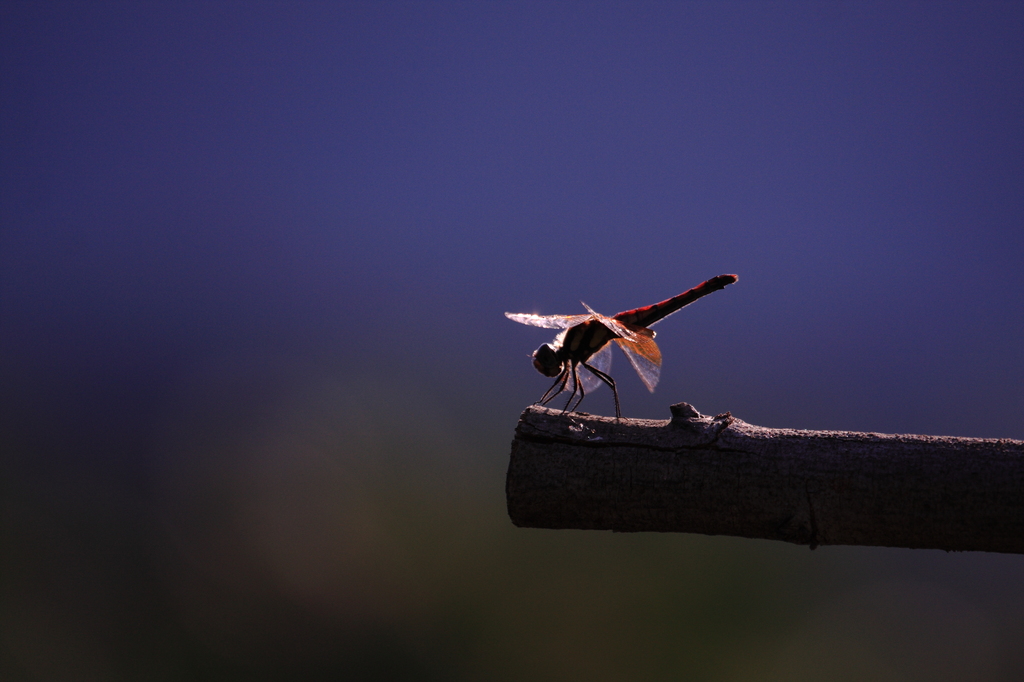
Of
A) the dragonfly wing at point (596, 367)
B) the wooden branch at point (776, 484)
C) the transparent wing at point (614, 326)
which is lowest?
the wooden branch at point (776, 484)

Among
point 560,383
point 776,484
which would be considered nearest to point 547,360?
point 560,383

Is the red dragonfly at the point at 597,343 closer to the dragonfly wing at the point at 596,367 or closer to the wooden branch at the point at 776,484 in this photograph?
the dragonfly wing at the point at 596,367

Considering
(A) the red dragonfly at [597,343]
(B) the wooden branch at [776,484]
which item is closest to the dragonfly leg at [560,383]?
(A) the red dragonfly at [597,343]

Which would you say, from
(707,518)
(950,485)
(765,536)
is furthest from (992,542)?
(707,518)

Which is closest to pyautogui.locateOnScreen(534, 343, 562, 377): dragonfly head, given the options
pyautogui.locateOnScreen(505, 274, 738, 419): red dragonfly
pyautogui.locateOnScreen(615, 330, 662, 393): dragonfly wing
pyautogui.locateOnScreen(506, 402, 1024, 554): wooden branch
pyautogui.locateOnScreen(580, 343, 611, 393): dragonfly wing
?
pyautogui.locateOnScreen(505, 274, 738, 419): red dragonfly

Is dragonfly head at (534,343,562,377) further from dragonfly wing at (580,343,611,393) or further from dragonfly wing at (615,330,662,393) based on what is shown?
dragonfly wing at (615,330,662,393)

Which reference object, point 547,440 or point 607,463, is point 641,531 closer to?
point 607,463
